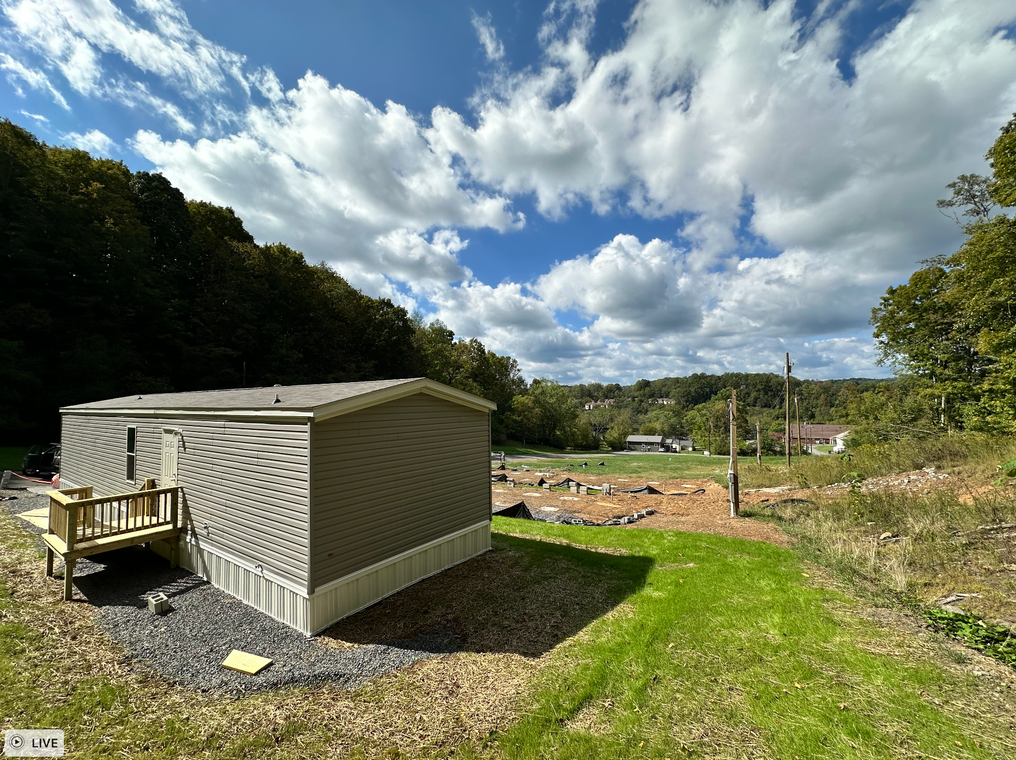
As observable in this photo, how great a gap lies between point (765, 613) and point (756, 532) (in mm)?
5225

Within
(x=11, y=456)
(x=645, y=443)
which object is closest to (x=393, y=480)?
(x=11, y=456)

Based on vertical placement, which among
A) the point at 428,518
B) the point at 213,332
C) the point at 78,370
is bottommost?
the point at 428,518

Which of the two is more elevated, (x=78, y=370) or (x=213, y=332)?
(x=213, y=332)

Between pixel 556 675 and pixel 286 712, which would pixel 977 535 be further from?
pixel 286 712

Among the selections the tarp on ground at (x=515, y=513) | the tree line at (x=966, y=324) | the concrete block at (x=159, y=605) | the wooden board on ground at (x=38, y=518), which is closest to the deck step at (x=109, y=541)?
the concrete block at (x=159, y=605)

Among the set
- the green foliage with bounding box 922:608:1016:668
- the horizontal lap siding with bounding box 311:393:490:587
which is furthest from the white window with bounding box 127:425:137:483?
the green foliage with bounding box 922:608:1016:668

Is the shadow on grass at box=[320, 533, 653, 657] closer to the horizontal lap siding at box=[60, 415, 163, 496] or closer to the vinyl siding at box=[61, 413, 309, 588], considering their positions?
the vinyl siding at box=[61, 413, 309, 588]

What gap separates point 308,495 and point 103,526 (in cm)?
483

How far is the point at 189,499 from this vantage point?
6.74 metres

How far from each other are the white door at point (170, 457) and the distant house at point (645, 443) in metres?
72.3

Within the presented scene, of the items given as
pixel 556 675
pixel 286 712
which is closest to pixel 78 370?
pixel 286 712

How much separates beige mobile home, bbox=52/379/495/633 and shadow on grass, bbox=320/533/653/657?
Result: 0.40 metres

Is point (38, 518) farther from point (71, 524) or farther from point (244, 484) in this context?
point (244, 484)

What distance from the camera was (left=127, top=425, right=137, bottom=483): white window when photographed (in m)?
8.19
